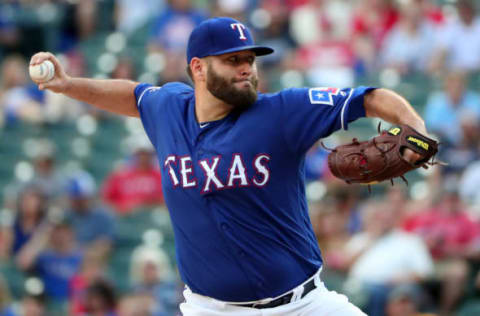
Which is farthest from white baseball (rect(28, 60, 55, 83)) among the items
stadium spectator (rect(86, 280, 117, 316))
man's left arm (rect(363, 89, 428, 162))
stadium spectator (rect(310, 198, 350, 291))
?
stadium spectator (rect(310, 198, 350, 291))

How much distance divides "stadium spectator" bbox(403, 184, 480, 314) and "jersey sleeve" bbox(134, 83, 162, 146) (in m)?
3.38

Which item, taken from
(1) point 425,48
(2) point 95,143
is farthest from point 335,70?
(2) point 95,143

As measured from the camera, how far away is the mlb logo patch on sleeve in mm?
4352

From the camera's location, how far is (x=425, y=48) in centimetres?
1048

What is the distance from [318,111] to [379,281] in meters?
3.66

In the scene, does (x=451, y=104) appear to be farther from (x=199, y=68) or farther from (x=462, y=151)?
(x=199, y=68)

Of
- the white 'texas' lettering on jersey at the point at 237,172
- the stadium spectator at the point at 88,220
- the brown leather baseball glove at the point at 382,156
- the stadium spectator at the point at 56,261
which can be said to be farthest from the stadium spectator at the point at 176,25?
the brown leather baseball glove at the point at 382,156

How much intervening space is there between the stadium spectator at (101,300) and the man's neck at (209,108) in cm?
354

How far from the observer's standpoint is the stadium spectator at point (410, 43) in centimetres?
1050

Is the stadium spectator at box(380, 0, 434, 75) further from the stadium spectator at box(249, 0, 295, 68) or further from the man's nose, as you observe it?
the man's nose

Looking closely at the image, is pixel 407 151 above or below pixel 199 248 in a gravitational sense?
above

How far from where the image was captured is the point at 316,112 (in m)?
4.36

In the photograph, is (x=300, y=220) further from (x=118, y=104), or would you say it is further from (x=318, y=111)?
(x=118, y=104)

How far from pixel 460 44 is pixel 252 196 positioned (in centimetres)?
628
